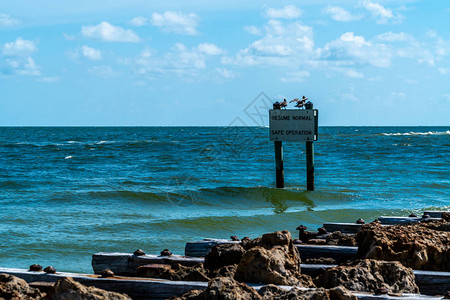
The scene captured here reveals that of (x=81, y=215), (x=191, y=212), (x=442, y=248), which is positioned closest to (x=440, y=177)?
(x=191, y=212)

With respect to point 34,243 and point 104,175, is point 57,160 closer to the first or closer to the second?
point 104,175

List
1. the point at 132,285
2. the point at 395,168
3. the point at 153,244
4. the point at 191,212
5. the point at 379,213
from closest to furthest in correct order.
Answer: the point at 132,285 < the point at 153,244 < the point at 379,213 < the point at 191,212 < the point at 395,168

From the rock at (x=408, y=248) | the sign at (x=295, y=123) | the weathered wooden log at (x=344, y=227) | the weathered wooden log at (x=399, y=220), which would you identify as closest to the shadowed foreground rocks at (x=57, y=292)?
the rock at (x=408, y=248)

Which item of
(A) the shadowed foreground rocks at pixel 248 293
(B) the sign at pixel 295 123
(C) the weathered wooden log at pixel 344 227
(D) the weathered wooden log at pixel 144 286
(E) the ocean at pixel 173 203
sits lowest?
(E) the ocean at pixel 173 203

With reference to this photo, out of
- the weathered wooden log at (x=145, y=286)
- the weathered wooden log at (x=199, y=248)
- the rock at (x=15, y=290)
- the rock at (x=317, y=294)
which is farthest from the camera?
the weathered wooden log at (x=199, y=248)

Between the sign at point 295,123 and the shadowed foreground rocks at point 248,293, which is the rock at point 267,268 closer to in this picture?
the shadowed foreground rocks at point 248,293

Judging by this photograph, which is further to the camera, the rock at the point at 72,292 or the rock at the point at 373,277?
the rock at the point at 373,277

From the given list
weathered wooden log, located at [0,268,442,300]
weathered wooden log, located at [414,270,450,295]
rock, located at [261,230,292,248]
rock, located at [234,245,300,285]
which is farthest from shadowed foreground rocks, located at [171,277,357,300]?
rock, located at [261,230,292,248]

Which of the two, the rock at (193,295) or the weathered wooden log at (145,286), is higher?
the rock at (193,295)

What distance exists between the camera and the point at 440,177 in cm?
2241

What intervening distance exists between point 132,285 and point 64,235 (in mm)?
7113

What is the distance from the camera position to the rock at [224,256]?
16.2ft

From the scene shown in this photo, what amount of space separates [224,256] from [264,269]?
2.58 feet

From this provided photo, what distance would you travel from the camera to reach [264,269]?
13.9 feet
